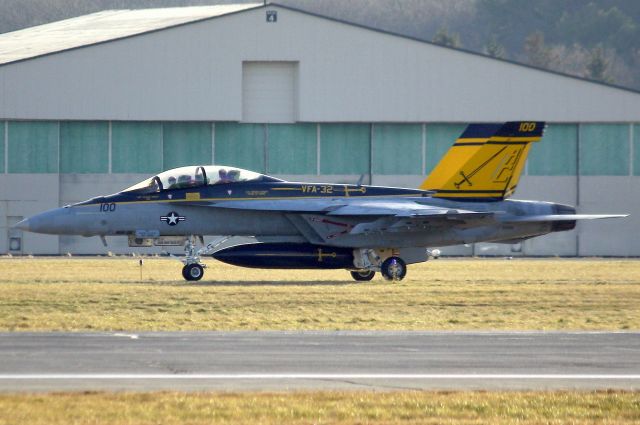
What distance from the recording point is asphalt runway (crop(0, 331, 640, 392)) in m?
12.2

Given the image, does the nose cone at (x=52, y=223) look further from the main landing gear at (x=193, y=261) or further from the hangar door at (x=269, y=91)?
the hangar door at (x=269, y=91)

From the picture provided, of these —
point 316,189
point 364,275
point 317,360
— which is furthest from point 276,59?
point 317,360

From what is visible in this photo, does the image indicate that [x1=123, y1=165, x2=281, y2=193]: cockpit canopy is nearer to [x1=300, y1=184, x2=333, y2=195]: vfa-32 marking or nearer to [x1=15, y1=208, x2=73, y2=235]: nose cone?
[x1=300, y1=184, x2=333, y2=195]: vfa-32 marking

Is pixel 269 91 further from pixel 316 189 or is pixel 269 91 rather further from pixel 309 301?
pixel 309 301

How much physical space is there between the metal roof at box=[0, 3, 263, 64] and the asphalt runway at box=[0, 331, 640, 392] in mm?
36843

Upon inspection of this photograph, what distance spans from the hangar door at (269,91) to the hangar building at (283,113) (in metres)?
0.05

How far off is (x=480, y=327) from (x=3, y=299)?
28.7 feet

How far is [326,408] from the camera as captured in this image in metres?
10.8

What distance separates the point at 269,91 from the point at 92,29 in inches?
688

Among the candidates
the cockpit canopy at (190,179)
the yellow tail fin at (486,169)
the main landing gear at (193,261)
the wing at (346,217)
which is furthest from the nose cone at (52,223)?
the yellow tail fin at (486,169)

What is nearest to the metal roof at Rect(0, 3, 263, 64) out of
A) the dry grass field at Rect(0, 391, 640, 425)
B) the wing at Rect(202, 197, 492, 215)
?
the wing at Rect(202, 197, 492, 215)

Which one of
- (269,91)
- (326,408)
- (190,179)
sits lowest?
(326,408)

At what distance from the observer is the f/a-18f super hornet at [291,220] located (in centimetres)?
2741

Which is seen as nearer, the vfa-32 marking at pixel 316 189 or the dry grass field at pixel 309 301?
the dry grass field at pixel 309 301
